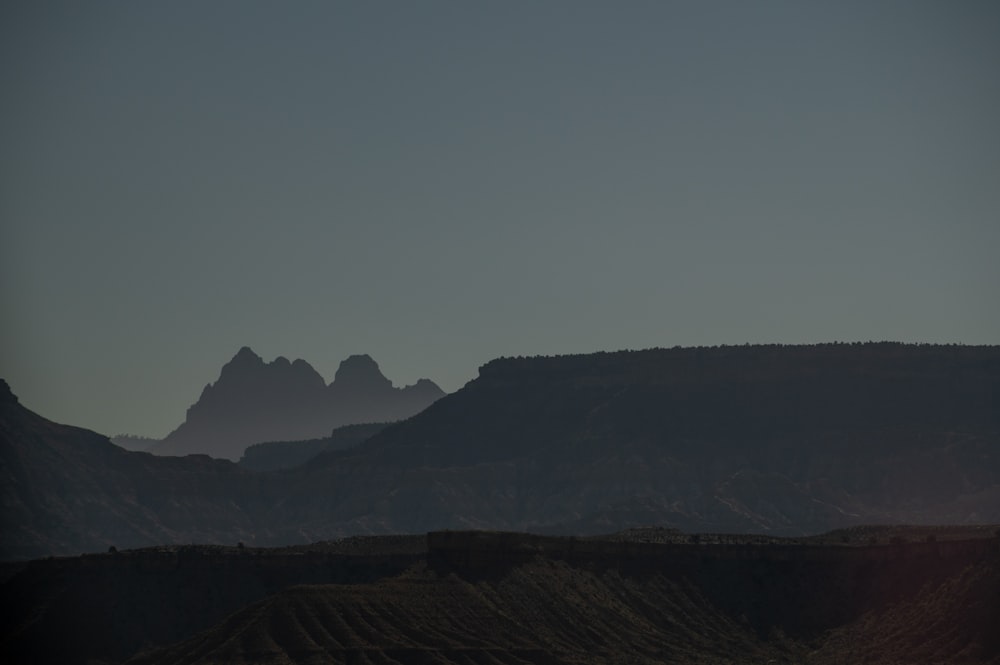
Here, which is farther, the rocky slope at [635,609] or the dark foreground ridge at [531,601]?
the dark foreground ridge at [531,601]

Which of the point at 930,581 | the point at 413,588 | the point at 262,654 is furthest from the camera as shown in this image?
the point at 930,581

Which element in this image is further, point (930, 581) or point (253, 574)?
point (253, 574)

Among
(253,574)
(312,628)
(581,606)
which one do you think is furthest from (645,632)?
(253,574)

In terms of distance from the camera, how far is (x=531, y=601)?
439ft

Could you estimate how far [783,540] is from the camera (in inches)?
6245

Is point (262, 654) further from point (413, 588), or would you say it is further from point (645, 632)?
point (645, 632)

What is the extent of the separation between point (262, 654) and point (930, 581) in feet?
145

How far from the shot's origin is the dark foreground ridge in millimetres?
124125

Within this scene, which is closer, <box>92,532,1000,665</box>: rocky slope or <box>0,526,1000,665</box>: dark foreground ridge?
<box>92,532,1000,665</box>: rocky slope

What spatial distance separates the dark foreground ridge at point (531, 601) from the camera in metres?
124

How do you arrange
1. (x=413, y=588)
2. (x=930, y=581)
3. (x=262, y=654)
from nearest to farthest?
1. (x=262, y=654)
2. (x=413, y=588)
3. (x=930, y=581)

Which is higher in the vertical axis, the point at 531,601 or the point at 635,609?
the point at 531,601

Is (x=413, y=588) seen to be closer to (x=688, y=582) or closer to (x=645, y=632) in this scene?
(x=645, y=632)

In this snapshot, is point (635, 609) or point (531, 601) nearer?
point (531, 601)
